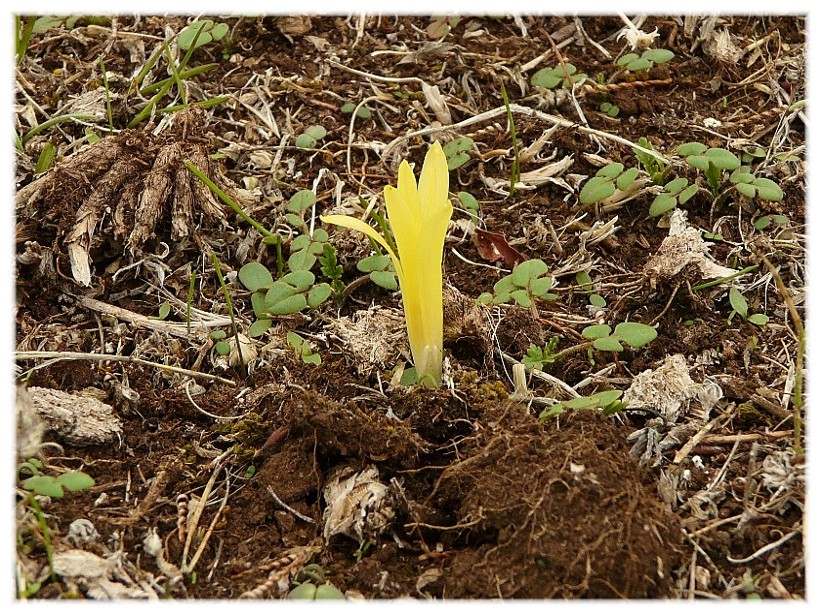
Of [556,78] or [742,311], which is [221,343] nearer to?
[742,311]

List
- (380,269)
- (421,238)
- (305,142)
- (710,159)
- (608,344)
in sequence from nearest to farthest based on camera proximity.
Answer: (421,238) → (608,344) → (380,269) → (710,159) → (305,142)

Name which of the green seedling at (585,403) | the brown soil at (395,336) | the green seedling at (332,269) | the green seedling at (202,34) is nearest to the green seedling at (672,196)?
the brown soil at (395,336)

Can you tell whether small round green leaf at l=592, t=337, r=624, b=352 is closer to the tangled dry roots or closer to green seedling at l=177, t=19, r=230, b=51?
the tangled dry roots

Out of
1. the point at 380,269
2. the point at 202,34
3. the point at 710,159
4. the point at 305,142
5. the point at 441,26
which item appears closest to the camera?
the point at 380,269

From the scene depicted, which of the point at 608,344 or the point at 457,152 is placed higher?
the point at 457,152

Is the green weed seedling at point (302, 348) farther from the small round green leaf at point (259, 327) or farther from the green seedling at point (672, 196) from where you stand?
the green seedling at point (672, 196)

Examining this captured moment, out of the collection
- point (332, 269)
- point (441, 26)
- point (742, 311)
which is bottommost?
point (742, 311)

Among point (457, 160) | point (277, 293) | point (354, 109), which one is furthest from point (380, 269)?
point (354, 109)
